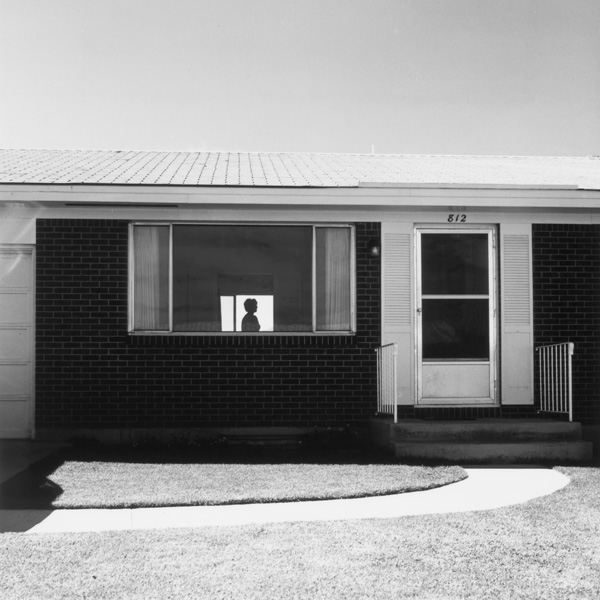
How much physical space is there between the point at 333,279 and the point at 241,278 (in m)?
1.06

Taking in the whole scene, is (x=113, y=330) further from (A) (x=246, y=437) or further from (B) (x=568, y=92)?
(B) (x=568, y=92)

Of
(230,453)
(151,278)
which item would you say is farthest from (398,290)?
(151,278)

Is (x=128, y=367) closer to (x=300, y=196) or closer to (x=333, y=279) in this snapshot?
(x=333, y=279)

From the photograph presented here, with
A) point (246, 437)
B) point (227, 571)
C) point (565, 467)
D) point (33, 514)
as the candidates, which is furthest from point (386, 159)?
point (227, 571)

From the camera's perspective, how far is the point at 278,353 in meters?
9.97

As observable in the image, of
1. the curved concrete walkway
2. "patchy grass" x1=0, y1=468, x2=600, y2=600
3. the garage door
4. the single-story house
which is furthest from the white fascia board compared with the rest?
"patchy grass" x1=0, y1=468, x2=600, y2=600

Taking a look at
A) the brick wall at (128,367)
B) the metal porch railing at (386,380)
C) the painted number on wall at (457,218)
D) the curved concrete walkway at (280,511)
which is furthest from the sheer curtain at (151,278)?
the curved concrete walkway at (280,511)

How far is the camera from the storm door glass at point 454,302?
33.4ft

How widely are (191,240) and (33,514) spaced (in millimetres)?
4399

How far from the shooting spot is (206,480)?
294 inches

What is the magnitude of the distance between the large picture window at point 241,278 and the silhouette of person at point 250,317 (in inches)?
0.4

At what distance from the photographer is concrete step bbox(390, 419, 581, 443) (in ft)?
29.6

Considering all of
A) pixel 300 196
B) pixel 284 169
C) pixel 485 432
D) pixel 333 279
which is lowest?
pixel 485 432

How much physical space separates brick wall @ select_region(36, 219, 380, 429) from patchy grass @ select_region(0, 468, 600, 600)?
3972 mm
